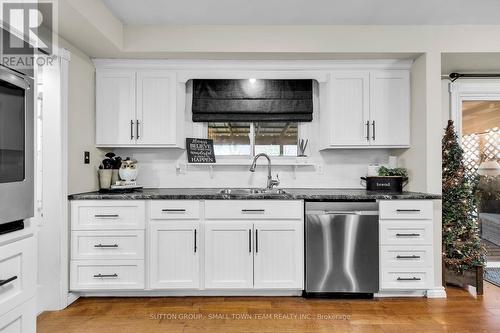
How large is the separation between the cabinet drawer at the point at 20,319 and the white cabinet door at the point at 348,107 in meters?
2.62

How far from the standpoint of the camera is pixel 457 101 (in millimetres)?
3643

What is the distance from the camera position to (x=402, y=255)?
2.80 m

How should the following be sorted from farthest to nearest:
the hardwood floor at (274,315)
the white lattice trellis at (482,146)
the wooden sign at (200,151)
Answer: the white lattice trellis at (482,146)
the wooden sign at (200,151)
the hardwood floor at (274,315)

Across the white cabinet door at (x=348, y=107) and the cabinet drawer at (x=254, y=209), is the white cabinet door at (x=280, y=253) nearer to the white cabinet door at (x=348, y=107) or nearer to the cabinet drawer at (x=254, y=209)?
the cabinet drawer at (x=254, y=209)

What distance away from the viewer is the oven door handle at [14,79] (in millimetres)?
1258

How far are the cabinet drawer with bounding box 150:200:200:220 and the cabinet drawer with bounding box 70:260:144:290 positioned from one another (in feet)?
1.38

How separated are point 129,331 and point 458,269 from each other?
289cm

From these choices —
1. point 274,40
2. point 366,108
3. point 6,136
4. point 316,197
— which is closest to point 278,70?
point 274,40

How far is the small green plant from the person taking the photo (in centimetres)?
318

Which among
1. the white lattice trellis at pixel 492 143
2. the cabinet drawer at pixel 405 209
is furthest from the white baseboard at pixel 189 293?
the white lattice trellis at pixel 492 143

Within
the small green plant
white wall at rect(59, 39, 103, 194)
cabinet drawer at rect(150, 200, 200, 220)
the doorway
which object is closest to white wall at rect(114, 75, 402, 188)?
the small green plant

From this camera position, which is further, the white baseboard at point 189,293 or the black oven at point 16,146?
the white baseboard at point 189,293

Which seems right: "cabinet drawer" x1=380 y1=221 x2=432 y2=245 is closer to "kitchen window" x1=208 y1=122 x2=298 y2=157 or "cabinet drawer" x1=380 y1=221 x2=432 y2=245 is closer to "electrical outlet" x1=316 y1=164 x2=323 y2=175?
"electrical outlet" x1=316 y1=164 x2=323 y2=175

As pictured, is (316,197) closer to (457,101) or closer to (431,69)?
(431,69)
